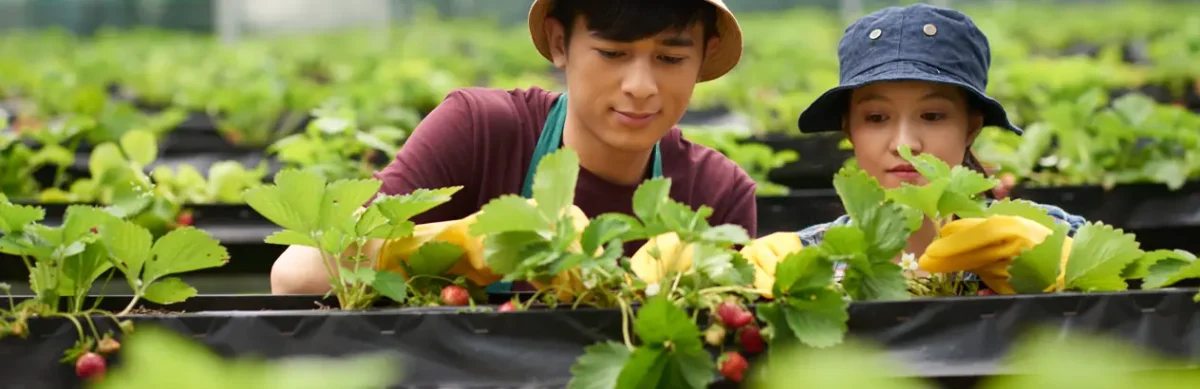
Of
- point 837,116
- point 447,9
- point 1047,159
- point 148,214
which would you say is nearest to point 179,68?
point 447,9

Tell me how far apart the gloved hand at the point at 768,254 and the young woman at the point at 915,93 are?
1.20 feet

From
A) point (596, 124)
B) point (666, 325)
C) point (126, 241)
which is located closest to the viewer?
point (666, 325)

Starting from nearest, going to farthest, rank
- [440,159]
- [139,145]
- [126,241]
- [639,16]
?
[126,241] < [639,16] < [440,159] < [139,145]

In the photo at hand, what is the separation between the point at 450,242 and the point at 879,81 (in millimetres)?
801

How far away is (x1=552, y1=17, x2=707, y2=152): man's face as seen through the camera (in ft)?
5.38

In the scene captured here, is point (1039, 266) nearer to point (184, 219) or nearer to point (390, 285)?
point (390, 285)

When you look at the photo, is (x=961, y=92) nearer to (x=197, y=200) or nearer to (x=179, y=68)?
(x=197, y=200)

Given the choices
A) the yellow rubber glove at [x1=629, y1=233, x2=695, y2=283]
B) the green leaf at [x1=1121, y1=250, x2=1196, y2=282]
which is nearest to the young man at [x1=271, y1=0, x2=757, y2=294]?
the yellow rubber glove at [x1=629, y1=233, x2=695, y2=283]

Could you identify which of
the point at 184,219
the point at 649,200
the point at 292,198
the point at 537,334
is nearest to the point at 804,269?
the point at 649,200

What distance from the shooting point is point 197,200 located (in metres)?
3.17

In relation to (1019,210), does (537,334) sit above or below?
below

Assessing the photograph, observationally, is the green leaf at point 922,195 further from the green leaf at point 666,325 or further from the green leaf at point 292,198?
the green leaf at point 292,198

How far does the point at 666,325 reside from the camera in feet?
3.60

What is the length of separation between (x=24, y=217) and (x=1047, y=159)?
97.4 inches
